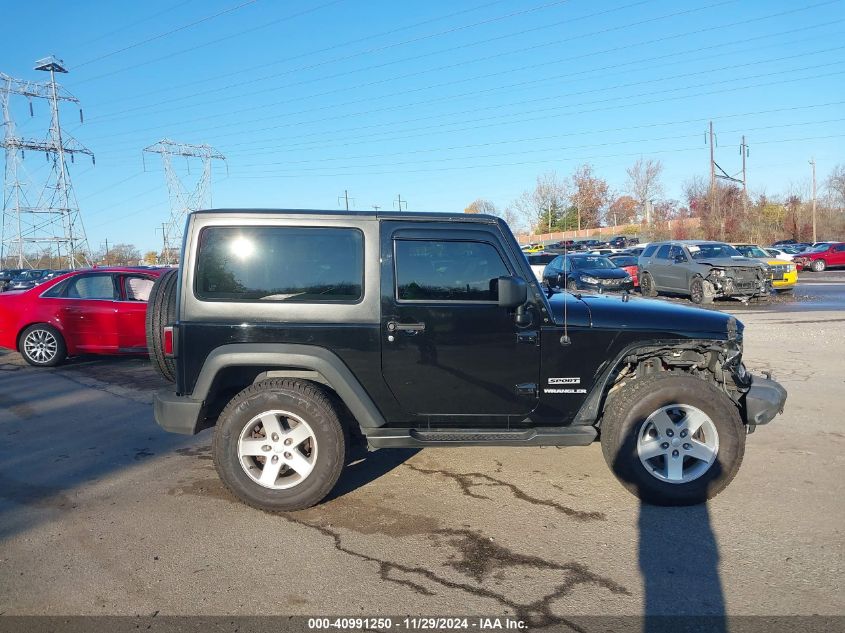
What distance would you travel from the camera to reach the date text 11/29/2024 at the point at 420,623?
2.99 metres

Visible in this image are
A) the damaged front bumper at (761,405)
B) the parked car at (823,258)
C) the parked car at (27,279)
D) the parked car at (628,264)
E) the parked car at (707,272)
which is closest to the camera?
the damaged front bumper at (761,405)

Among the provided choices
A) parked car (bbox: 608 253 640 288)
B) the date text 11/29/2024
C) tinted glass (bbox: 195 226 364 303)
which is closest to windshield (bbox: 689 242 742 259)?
parked car (bbox: 608 253 640 288)

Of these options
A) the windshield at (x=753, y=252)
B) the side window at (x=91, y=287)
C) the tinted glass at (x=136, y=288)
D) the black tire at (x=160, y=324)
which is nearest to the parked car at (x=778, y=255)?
the windshield at (x=753, y=252)

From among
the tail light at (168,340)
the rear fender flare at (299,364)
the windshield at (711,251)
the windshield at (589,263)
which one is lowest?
the rear fender flare at (299,364)

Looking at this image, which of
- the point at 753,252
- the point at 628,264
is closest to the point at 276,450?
the point at 753,252

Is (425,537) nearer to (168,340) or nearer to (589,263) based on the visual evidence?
(168,340)

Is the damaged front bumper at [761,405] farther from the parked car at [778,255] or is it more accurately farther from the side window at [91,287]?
the parked car at [778,255]

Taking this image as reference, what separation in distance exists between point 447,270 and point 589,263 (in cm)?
1625

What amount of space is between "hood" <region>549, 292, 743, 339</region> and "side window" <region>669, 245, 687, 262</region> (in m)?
15.5

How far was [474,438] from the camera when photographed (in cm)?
438

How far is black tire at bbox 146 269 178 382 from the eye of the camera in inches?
Result: 191

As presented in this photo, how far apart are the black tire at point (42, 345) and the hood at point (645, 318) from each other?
8.29m

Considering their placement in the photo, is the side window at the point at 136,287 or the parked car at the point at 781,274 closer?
the side window at the point at 136,287

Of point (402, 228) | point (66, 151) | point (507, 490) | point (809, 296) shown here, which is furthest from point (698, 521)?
point (66, 151)
